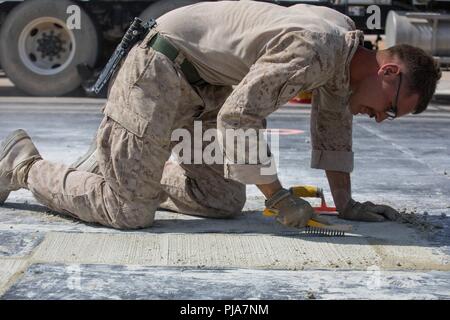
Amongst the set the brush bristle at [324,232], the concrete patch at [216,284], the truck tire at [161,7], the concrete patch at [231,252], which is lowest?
the truck tire at [161,7]

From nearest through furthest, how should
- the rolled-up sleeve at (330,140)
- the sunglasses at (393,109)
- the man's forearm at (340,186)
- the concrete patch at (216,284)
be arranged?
the concrete patch at (216,284), the sunglasses at (393,109), the rolled-up sleeve at (330,140), the man's forearm at (340,186)

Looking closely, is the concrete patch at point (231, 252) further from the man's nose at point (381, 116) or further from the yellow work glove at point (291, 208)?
the man's nose at point (381, 116)

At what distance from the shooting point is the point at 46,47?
10422 millimetres

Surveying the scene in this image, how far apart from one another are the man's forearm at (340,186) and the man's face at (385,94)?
1.83 feet

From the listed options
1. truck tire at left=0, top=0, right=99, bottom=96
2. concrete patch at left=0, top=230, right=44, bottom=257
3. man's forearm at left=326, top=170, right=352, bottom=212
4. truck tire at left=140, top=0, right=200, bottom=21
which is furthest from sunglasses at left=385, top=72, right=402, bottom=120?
truck tire at left=0, top=0, right=99, bottom=96

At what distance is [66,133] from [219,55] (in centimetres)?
351

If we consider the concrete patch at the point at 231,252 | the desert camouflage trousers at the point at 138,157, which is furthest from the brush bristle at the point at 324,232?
the desert camouflage trousers at the point at 138,157

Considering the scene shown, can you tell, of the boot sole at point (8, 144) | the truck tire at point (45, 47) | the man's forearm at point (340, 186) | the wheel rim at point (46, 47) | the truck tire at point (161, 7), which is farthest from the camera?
the wheel rim at point (46, 47)

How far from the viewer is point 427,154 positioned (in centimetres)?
622

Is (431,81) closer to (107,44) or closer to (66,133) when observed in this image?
(66,133)

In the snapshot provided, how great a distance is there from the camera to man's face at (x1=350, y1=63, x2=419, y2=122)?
3.46 meters

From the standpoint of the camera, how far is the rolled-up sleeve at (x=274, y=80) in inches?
132

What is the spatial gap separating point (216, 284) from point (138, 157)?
877 mm
